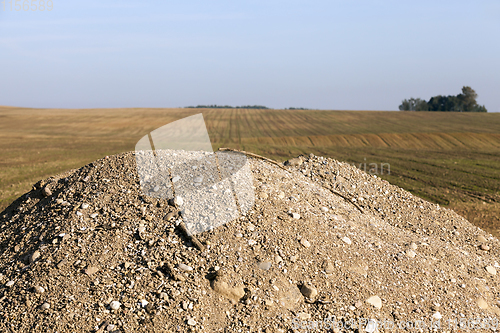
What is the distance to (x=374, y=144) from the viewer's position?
33.1 metres

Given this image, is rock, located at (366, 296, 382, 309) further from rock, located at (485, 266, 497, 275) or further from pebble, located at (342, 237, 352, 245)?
rock, located at (485, 266, 497, 275)

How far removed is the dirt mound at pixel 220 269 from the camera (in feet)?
11.8

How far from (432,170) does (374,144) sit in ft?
46.5

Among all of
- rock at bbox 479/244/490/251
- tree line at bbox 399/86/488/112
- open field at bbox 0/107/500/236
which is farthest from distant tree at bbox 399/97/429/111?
rock at bbox 479/244/490/251

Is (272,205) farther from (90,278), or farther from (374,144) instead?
(374,144)

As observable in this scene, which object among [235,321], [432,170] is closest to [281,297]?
[235,321]

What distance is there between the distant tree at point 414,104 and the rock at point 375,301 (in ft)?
286

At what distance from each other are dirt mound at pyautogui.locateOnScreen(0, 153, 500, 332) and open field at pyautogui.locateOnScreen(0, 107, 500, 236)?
5862 millimetres

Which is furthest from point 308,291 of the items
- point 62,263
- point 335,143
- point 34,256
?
point 335,143

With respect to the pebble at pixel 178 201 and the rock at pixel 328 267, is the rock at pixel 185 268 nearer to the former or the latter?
the pebble at pixel 178 201

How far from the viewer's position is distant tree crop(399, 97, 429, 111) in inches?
3209

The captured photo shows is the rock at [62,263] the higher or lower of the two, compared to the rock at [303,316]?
higher

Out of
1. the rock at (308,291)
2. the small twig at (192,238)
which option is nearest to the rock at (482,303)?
the rock at (308,291)

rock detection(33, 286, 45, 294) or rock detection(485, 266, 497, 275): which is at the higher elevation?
rock detection(33, 286, 45, 294)
